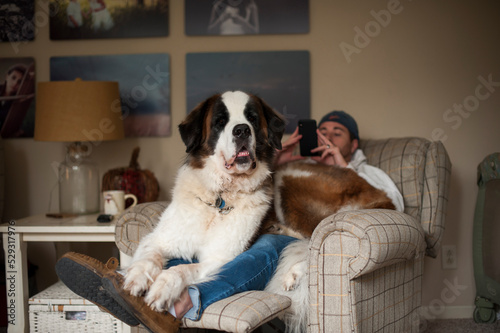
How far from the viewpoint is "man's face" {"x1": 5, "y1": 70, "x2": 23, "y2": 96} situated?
9.48 feet

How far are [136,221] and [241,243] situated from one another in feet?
1.67

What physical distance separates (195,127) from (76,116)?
897 mm

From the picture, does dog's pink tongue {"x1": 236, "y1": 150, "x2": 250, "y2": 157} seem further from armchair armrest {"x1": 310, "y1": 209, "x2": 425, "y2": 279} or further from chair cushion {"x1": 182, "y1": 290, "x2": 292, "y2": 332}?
chair cushion {"x1": 182, "y1": 290, "x2": 292, "y2": 332}

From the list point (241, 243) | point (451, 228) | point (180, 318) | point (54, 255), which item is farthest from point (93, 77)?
point (451, 228)

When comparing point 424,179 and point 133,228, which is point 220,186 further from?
point 424,179

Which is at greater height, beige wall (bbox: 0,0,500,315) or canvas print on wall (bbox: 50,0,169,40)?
canvas print on wall (bbox: 50,0,169,40)

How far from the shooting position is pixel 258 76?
9.45 ft

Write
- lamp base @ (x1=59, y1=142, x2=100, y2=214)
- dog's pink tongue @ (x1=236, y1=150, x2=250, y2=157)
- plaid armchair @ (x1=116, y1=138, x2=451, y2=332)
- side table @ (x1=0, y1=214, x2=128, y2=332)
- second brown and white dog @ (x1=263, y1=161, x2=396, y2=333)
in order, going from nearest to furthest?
plaid armchair @ (x1=116, y1=138, x2=451, y2=332)
dog's pink tongue @ (x1=236, y1=150, x2=250, y2=157)
second brown and white dog @ (x1=263, y1=161, x2=396, y2=333)
side table @ (x1=0, y1=214, x2=128, y2=332)
lamp base @ (x1=59, y1=142, x2=100, y2=214)

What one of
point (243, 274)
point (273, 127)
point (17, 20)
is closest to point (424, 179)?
point (273, 127)

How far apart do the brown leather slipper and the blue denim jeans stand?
3.2 inches

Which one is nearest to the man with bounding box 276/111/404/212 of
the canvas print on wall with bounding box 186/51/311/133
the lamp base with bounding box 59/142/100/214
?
the canvas print on wall with bounding box 186/51/311/133

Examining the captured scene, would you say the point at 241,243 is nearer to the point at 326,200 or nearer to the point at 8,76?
the point at 326,200

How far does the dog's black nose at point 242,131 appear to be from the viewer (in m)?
1.73

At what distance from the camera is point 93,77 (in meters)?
2.89
